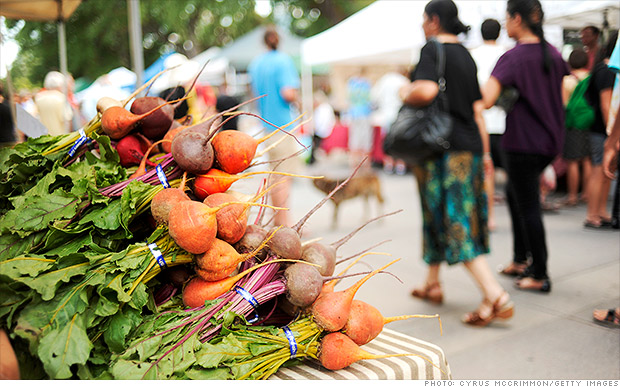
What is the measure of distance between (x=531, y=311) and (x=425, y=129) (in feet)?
4.62

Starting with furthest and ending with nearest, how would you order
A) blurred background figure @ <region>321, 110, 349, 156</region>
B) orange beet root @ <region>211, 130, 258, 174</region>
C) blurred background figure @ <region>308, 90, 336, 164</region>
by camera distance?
blurred background figure @ <region>308, 90, 336, 164</region>, blurred background figure @ <region>321, 110, 349, 156</region>, orange beet root @ <region>211, 130, 258, 174</region>

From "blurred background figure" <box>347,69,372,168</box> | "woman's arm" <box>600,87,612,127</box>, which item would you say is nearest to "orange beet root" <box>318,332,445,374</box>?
"woman's arm" <box>600,87,612,127</box>

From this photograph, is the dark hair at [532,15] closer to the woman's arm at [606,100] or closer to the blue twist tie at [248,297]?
the woman's arm at [606,100]

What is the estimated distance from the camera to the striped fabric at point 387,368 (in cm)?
144

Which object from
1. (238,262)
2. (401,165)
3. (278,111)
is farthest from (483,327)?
(401,165)

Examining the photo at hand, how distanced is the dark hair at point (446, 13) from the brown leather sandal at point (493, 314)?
1629 mm

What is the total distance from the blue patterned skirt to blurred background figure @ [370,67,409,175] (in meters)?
5.26

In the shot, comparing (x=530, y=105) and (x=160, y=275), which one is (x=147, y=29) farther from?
(x=160, y=275)

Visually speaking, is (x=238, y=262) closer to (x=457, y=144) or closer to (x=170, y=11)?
(x=457, y=144)

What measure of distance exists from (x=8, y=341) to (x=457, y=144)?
2472mm

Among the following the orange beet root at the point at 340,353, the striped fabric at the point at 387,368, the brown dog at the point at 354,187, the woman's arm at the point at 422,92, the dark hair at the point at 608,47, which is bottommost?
the brown dog at the point at 354,187

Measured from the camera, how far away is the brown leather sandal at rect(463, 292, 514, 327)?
2959 millimetres

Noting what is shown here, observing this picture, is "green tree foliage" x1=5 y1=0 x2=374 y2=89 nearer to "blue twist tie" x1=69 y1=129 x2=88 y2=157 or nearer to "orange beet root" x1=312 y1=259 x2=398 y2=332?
"blue twist tie" x1=69 y1=129 x2=88 y2=157

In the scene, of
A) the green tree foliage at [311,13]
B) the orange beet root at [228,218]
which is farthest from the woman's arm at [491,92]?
the green tree foliage at [311,13]
